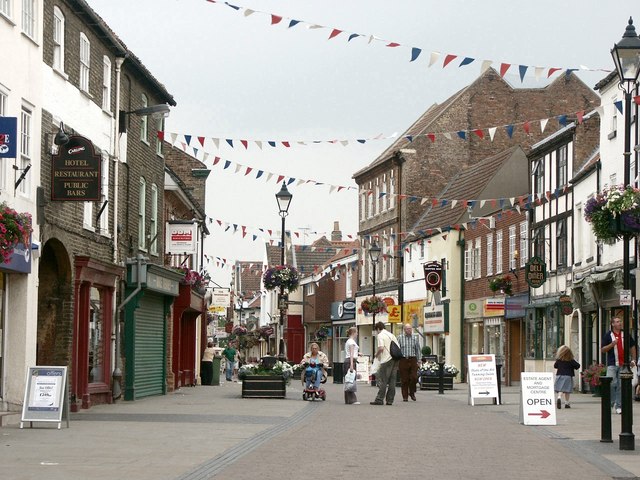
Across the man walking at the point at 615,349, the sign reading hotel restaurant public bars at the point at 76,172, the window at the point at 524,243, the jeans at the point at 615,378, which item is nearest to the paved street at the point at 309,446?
the jeans at the point at 615,378

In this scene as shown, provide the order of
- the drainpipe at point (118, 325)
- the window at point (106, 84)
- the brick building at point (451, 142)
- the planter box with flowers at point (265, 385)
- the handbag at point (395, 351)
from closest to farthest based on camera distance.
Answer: the window at point (106, 84)
the drainpipe at point (118, 325)
the handbag at point (395, 351)
the planter box with flowers at point (265, 385)
the brick building at point (451, 142)

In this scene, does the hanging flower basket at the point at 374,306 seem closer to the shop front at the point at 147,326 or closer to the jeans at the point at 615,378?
the shop front at the point at 147,326

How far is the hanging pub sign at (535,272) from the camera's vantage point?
142 feet

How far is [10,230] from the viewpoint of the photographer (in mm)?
19344

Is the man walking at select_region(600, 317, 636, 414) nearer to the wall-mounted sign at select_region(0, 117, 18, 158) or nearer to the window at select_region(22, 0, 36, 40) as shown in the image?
the wall-mounted sign at select_region(0, 117, 18, 158)

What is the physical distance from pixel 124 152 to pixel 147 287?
10.8 ft

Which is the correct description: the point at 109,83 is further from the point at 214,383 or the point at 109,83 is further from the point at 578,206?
the point at 214,383

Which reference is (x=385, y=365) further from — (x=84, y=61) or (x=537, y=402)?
(x=84, y=61)

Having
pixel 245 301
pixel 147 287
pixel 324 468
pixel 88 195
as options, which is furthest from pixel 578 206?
pixel 245 301

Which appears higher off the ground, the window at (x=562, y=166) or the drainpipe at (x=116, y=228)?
the window at (x=562, y=166)

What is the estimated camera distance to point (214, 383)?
166ft

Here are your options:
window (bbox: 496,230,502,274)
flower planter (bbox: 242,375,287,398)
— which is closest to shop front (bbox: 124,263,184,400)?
flower planter (bbox: 242,375,287,398)

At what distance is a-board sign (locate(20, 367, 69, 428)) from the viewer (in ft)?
68.3

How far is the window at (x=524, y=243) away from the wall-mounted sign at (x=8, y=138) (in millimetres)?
31603
